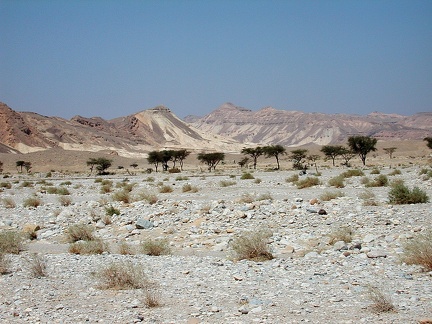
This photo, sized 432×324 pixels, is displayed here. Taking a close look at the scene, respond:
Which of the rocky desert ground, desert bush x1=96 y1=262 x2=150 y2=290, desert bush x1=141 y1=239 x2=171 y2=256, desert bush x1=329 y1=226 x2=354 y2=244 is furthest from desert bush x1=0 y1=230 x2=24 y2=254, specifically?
desert bush x1=329 y1=226 x2=354 y2=244

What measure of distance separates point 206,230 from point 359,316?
349 inches

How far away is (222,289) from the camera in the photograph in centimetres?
809

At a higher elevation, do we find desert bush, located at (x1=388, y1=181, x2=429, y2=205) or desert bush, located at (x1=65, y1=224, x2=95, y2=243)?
desert bush, located at (x1=388, y1=181, x2=429, y2=205)

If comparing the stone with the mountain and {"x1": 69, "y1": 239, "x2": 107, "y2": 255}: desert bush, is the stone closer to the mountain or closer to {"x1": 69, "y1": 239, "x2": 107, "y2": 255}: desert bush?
{"x1": 69, "y1": 239, "x2": 107, "y2": 255}: desert bush

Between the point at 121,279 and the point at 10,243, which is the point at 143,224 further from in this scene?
the point at 121,279

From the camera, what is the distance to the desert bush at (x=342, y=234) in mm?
11500

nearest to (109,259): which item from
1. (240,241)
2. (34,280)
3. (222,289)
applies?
(34,280)

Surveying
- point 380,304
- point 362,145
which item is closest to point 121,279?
point 380,304

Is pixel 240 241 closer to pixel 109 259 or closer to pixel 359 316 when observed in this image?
pixel 109 259

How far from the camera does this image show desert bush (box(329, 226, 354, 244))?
453 inches

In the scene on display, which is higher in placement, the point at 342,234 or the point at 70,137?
the point at 70,137

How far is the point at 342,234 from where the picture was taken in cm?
1175

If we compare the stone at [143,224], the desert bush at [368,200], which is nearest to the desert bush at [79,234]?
the stone at [143,224]

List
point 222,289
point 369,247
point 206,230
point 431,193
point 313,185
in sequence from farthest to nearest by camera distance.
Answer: point 313,185
point 431,193
point 206,230
point 369,247
point 222,289
